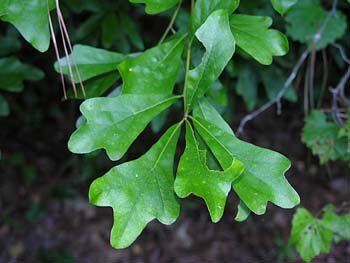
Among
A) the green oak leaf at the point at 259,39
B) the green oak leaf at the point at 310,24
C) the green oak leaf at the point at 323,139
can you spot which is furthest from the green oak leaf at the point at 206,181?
the green oak leaf at the point at 310,24

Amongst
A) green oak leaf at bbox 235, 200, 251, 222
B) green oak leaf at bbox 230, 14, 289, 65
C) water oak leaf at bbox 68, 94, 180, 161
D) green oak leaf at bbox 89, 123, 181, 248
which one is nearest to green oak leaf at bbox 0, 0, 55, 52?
water oak leaf at bbox 68, 94, 180, 161

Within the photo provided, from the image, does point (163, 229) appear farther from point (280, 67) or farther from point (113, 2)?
point (113, 2)

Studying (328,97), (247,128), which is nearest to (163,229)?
(247,128)

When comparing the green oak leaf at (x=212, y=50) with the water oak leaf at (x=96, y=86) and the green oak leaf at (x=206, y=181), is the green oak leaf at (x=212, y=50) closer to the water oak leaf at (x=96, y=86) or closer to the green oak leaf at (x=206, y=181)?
the green oak leaf at (x=206, y=181)

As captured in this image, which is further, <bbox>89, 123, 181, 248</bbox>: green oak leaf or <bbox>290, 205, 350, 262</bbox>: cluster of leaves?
<bbox>290, 205, 350, 262</bbox>: cluster of leaves

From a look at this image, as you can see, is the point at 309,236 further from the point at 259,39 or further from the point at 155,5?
the point at 155,5

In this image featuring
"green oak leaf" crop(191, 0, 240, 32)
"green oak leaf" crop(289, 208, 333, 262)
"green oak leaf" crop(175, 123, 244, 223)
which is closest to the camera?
"green oak leaf" crop(175, 123, 244, 223)

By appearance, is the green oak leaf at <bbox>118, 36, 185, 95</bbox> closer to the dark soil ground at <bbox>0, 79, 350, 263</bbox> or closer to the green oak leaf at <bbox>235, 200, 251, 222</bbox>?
the green oak leaf at <bbox>235, 200, 251, 222</bbox>
